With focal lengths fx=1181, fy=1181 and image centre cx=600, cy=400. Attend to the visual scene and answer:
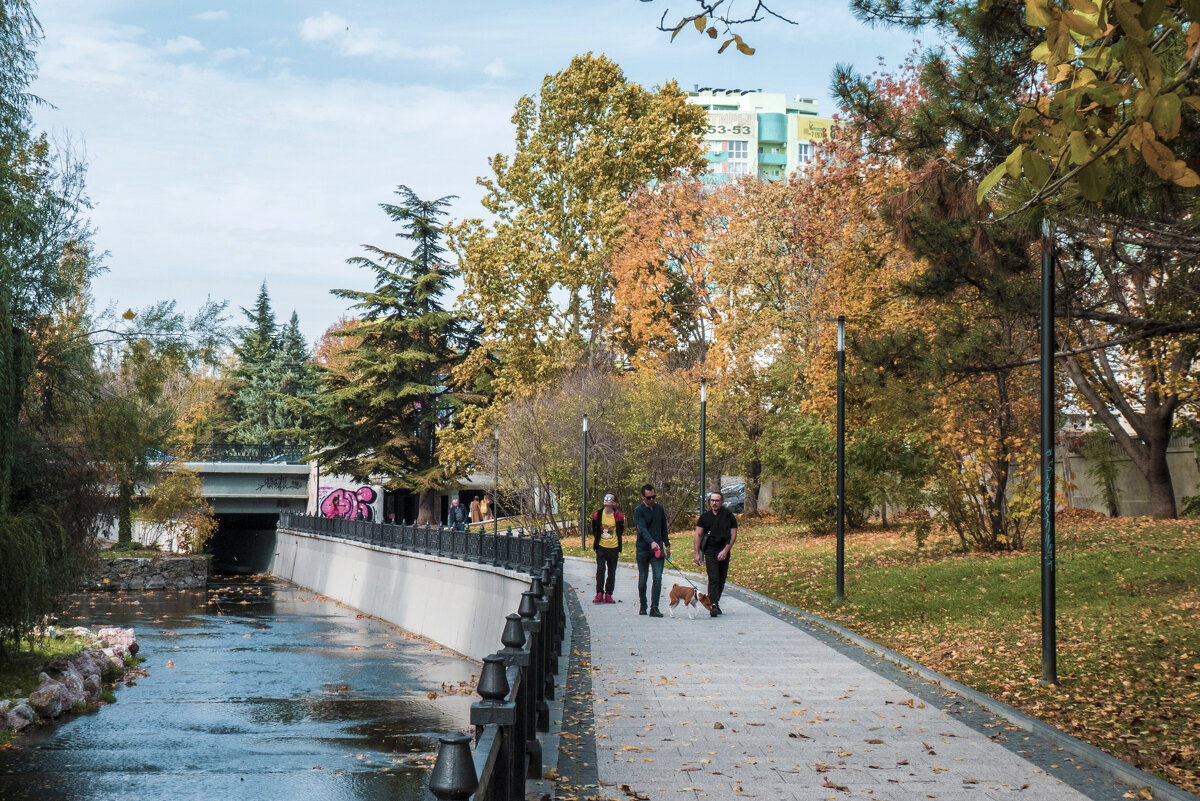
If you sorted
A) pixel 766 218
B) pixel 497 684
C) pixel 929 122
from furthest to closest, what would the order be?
pixel 766 218 < pixel 929 122 < pixel 497 684

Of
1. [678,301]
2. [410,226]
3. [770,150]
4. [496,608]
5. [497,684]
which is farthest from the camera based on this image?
[770,150]

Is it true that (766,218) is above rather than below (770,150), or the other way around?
below

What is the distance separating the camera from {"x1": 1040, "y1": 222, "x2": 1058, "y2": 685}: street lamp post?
416 inches

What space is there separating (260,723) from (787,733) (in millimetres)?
11566

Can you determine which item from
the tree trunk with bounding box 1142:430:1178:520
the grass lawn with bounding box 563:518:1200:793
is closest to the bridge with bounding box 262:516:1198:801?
the grass lawn with bounding box 563:518:1200:793

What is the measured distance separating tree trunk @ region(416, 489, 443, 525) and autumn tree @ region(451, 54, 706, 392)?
1237 cm

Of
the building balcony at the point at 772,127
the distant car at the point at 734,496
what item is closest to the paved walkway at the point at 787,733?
the distant car at the point at 734,496

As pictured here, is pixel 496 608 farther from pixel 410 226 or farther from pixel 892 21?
pixel 410 226

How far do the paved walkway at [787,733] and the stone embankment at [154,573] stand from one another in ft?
122

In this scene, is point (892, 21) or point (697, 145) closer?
point (892, 21)

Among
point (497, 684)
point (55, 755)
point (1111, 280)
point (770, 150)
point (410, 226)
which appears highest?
point (770, 150)

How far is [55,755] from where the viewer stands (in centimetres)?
1509

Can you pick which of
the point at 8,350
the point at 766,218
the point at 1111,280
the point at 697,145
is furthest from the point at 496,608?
the point at 697,145

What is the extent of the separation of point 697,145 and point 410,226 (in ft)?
57.1
